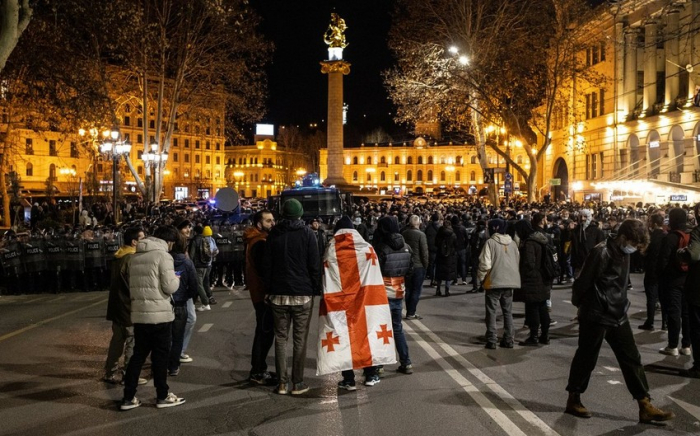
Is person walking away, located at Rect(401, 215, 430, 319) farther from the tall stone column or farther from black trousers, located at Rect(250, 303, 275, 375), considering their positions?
the tall stone column

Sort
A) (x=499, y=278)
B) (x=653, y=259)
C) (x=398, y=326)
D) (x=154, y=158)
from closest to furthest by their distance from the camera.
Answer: (x=398, y=326) < (x=499, y=278) < (x=653, y=259) < (x=154, y=158)

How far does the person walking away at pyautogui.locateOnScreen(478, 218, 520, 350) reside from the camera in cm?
920

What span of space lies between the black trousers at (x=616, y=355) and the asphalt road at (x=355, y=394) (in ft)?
1.07

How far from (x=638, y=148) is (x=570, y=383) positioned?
39.7 m

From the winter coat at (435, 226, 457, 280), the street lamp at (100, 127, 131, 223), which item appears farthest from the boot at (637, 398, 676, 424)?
the street lamp at (100, 127, 131, 223)

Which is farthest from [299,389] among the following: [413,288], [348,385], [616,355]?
[413,288]

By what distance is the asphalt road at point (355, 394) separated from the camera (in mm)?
5895

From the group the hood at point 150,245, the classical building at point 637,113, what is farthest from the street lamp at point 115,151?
the classical building at point 637,113

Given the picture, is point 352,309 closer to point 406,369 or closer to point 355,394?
point 355,394

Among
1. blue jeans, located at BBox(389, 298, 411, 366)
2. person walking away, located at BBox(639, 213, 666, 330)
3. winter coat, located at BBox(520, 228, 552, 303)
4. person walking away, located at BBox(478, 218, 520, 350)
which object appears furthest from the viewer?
person walking away, located at BBox(639, 213, 666, 330)

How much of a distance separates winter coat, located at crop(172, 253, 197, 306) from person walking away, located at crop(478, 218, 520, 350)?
4.12 metres

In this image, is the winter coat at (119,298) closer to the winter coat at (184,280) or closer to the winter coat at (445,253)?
the winter coat at (184,280)

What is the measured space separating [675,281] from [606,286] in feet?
11.4

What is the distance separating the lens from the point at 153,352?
6.46m
